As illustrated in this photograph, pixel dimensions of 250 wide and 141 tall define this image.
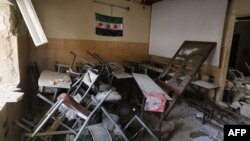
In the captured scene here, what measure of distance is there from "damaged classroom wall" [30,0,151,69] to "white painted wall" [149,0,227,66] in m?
0.39

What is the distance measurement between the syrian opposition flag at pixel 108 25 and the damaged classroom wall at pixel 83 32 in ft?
0.34

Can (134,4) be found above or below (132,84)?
above

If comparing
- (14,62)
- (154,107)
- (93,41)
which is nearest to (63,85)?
(14,62)

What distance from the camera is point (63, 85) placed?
2.66m

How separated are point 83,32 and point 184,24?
7.84 feet

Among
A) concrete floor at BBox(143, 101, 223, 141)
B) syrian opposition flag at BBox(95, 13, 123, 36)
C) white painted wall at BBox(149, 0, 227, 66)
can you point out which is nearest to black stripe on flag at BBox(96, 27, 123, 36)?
syrian opposition flag at BBox(95, 13, 123, 36)

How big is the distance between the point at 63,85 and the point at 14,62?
699 millimetres

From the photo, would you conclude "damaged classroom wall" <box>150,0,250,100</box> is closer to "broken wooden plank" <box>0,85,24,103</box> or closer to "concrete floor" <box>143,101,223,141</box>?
"concrete floor" <box>143,101,223,141</box>

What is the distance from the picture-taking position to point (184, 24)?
13.6ft

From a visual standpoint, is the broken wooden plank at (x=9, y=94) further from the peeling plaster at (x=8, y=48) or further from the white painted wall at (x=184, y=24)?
the white painted wall at (x=184, y=24)

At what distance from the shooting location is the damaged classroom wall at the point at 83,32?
398 cm

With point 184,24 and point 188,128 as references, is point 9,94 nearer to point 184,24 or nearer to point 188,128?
point 188,128

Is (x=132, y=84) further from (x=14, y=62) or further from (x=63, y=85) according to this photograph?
(x=14, y=62)

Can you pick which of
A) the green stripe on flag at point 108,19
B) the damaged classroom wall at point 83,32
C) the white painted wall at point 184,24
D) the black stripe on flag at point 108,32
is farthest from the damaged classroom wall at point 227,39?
the green stripe on flag at point 108,19
